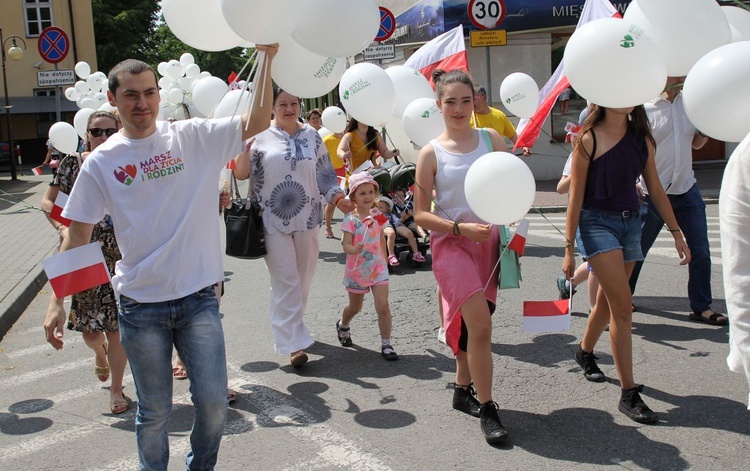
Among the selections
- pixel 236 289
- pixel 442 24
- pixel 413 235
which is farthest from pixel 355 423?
pixel 442 24

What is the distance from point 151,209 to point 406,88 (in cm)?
386

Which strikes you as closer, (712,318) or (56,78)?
(712,318)

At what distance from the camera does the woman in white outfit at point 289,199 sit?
541 centimetres

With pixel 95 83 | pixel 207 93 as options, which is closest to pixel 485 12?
pixel 207 93

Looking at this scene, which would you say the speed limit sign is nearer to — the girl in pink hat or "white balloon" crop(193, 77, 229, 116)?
"white balloon" crop(193, 77, 229, 116)

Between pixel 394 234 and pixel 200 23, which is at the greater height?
pixel 200 23

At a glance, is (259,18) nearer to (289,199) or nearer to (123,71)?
(123,71)

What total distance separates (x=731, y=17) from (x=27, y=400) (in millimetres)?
5281

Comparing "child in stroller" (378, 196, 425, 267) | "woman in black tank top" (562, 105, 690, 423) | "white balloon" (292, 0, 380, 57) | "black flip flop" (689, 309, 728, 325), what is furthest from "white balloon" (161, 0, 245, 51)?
"child in stroller" (378, 196, 425, 267)

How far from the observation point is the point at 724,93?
311 centimetres

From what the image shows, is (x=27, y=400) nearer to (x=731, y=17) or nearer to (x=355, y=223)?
(x=355, y=223)

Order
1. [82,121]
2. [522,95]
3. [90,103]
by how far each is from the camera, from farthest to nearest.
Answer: [90,103], [82,121], [522,95]

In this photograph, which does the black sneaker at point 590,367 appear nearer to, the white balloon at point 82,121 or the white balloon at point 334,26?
the white balloon at point 334,26

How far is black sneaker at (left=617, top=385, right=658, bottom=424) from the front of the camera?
4246 millimetres
